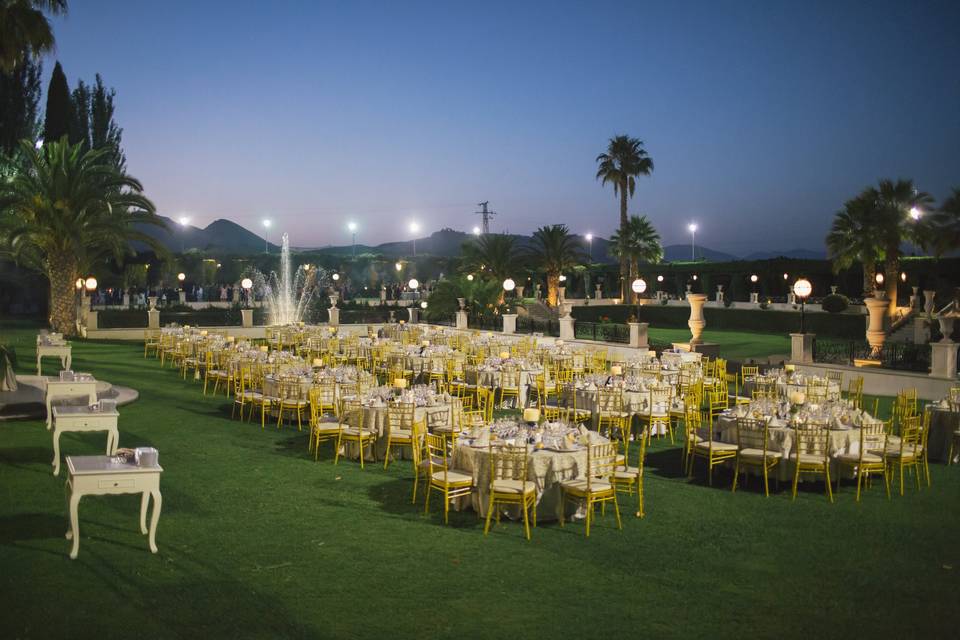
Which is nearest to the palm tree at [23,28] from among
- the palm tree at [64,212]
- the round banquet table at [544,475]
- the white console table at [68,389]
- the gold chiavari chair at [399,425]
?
the white console table at [68,389]

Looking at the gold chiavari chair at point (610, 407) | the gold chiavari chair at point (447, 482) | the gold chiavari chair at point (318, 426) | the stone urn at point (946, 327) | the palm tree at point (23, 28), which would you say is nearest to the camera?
the gold chiavari chair at point (447, 482)

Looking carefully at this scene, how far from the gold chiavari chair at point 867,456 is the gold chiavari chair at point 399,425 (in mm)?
6075

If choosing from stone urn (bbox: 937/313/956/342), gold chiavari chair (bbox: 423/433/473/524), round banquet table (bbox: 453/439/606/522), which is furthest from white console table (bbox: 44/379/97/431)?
stone urn (bbox: 937/313/956/342)

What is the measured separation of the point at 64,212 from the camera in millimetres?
30203

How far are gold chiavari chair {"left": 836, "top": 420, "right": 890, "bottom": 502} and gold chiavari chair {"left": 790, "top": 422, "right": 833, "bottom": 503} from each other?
286mm

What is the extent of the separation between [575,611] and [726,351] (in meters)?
27.5

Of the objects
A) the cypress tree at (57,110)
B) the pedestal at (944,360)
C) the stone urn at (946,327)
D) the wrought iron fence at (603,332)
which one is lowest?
the pedestal at (944,360)

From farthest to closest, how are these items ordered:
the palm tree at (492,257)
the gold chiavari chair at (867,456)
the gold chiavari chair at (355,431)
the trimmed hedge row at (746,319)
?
1. the palm tree at (492,257)
2. the trimmed hedge row at (746,319)
3. the gold chiavari chair at (355,431)
4. the gold chiavari chair at (867,456)

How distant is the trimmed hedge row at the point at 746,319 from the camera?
43.3m

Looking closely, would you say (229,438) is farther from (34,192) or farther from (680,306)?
(680,306)

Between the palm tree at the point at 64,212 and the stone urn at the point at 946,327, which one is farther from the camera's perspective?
the palm tree at the point at 64,212

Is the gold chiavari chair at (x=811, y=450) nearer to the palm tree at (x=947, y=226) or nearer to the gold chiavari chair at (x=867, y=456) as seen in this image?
the gold chiavari chair at (x=867, y=456)

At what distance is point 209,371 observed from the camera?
2088 cm

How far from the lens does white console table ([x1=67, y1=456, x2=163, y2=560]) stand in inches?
316
